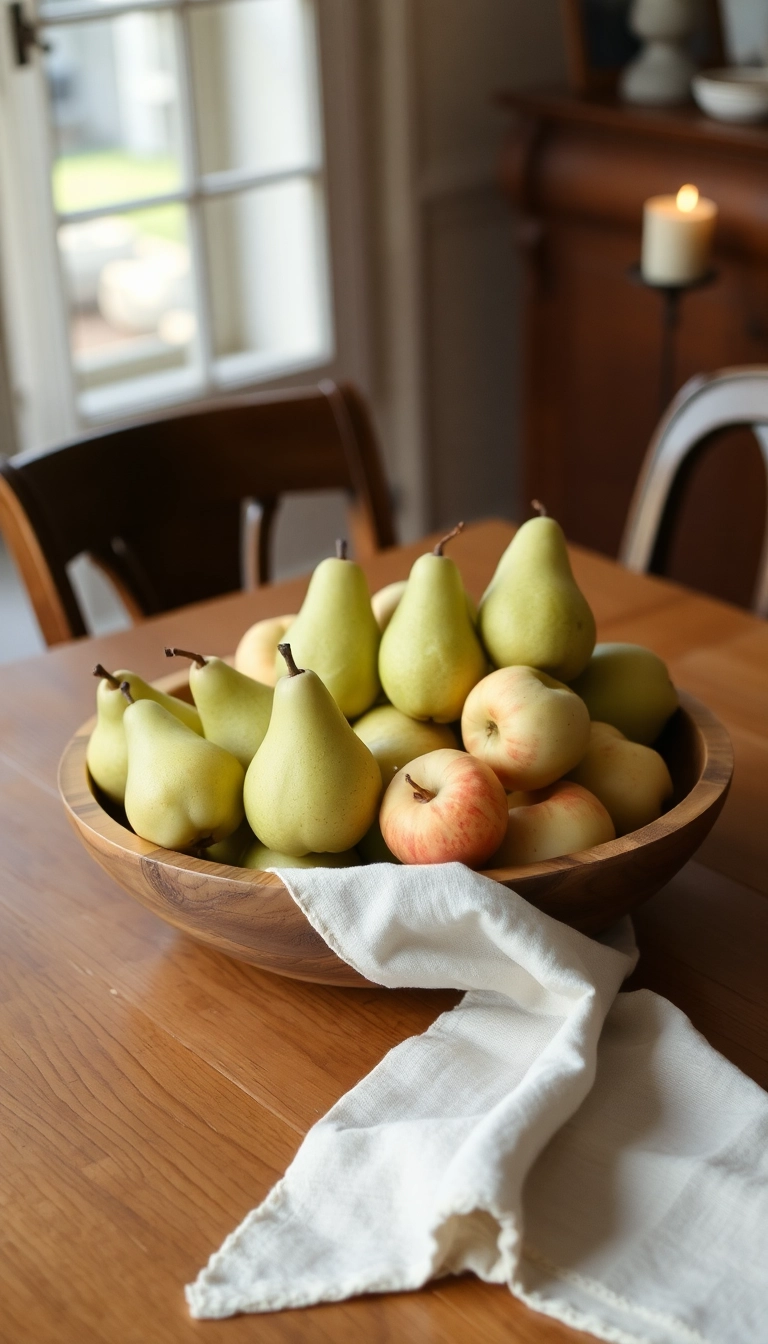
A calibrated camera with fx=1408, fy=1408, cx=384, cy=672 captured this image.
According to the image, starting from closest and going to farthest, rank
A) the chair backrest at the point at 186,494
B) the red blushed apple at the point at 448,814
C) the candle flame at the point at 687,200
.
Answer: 1. the red blushed apple at the point at 448,814
2. the chair backrest at the point at 186,494
3. the candle flame at the point at 687,200

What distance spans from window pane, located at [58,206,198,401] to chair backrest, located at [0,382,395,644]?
1.07 meters

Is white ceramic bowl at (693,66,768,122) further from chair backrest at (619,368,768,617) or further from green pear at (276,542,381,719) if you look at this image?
green pear at (276,542,381,719)

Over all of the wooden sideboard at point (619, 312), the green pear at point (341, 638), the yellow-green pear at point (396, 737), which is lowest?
the wooden sideboard at point (619, 312)

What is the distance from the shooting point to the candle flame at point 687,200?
6.59 ft

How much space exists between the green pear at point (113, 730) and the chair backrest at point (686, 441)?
2.34ft

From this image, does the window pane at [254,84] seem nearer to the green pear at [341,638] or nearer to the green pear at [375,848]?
the green pear at [341,638]

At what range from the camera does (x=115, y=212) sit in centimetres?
230

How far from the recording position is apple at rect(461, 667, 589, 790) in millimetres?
711

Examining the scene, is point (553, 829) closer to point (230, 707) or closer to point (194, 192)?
point (230, 707)

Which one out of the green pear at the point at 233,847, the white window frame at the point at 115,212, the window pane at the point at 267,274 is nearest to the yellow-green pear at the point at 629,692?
the green pear at the point at 233,847

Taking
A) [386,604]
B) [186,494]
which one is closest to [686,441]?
[186,494]

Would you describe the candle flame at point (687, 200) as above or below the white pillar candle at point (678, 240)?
above

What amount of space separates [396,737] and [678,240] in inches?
58.1

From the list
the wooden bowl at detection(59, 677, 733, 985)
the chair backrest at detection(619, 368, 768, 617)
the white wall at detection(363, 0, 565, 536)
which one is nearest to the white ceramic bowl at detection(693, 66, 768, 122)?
the white wall at detection(363, 0, 565, 536)
